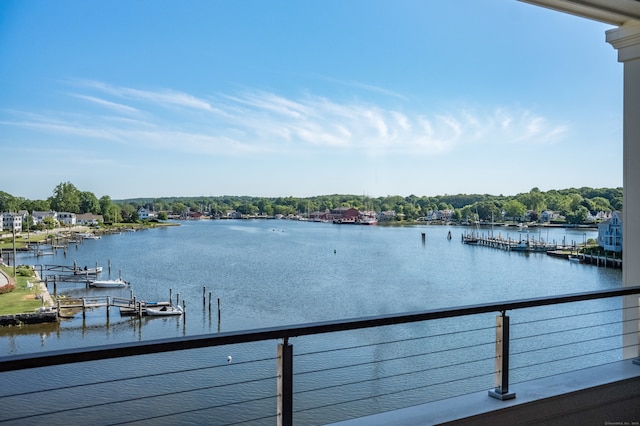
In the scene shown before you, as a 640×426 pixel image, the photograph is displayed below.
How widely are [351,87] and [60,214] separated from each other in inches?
1565

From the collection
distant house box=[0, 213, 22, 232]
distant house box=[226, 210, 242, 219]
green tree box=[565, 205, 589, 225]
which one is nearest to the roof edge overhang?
green tree box=[565, 205, 589, 225]

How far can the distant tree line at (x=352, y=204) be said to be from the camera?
45.1 m

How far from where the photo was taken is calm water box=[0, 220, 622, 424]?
14.7 m

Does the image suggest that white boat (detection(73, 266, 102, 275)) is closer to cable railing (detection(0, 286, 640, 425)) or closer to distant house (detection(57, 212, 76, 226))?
cable railing (detection(0, 286, 640, 425))

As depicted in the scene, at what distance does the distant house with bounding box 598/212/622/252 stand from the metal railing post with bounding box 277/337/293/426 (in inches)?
1397

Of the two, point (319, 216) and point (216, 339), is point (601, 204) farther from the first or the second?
point (319, 216)

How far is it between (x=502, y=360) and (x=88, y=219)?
59955 millimetres

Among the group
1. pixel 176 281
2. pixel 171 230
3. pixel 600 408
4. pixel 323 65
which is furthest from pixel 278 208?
pixel 600 408

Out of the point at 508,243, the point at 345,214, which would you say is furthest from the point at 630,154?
the point at 345,214

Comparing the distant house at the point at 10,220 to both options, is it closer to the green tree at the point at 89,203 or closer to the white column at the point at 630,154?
the green tree at the point at 89,203

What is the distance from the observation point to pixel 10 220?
44.0 metres

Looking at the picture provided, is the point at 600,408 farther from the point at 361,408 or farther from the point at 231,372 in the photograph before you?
the point at 231,372

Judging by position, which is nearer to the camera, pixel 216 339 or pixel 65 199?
pixel 216 339

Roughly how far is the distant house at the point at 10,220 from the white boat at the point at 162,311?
89.7ft
